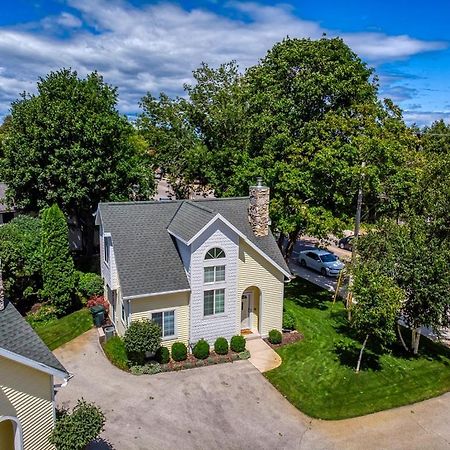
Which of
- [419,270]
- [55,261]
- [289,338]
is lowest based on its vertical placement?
[289,338]

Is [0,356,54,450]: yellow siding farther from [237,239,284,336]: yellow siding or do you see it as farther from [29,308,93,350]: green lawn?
[237,239,284,336]: yellow siding

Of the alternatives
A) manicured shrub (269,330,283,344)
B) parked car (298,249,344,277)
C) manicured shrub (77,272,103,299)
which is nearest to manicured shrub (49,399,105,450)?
manicured shrub (269,330,283,344)

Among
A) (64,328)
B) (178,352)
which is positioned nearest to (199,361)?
(178,352)

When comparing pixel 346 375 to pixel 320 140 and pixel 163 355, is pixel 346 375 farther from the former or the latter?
pixel 320 140

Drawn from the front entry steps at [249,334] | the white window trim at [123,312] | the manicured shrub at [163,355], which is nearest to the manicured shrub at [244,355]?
the front entry steps at [249,334]

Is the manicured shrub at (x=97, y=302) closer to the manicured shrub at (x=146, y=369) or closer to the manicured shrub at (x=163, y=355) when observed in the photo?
the manicured shrub at (x=163, y=355)

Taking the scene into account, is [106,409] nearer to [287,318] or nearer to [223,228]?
[223,228]
